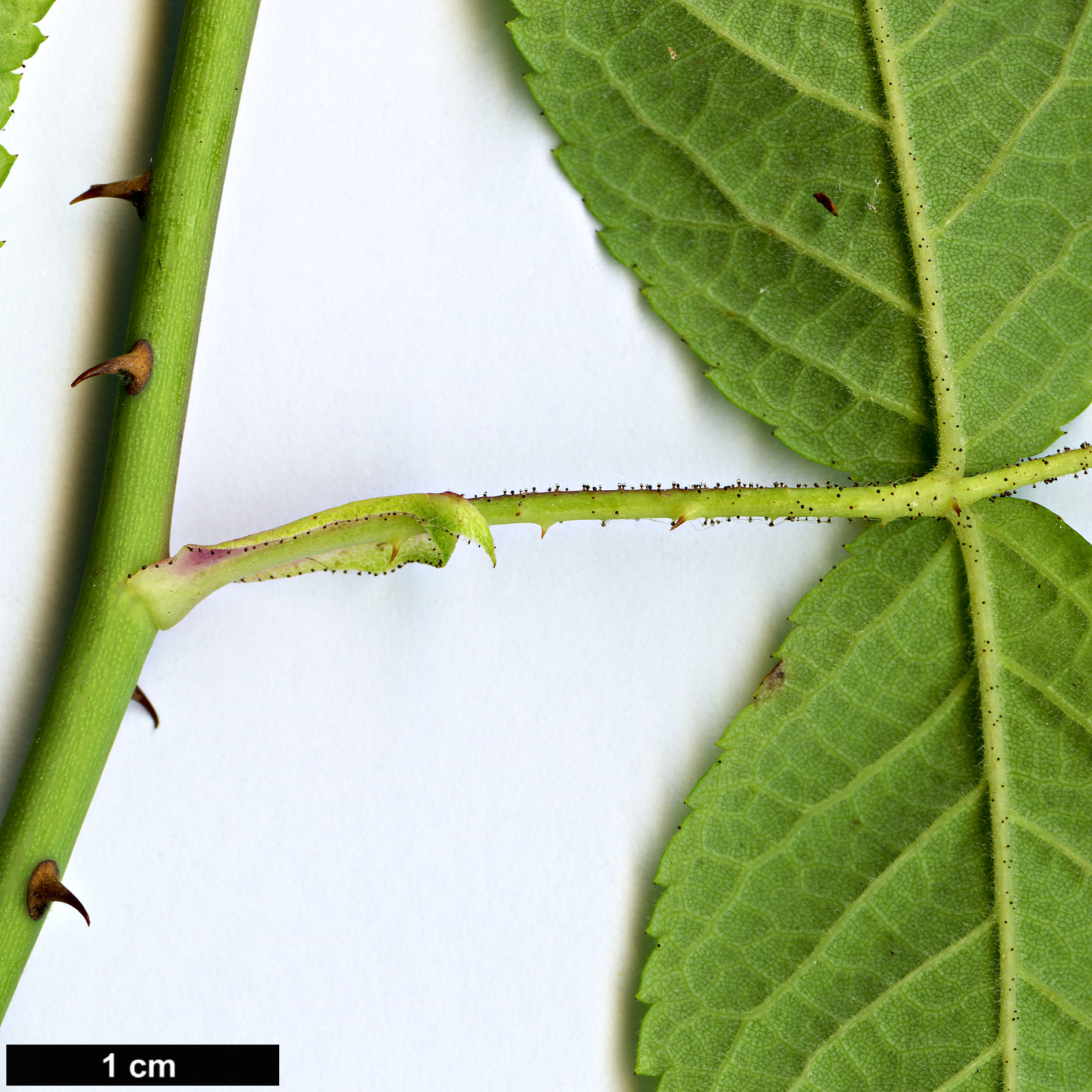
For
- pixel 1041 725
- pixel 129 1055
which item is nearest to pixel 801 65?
pixel 1041 725

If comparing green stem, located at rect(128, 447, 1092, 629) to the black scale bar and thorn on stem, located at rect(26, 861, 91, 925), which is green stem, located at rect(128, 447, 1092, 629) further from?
the black scale bar

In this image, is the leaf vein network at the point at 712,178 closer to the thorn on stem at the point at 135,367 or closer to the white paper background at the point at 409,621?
the white paper background at the point at 409,621

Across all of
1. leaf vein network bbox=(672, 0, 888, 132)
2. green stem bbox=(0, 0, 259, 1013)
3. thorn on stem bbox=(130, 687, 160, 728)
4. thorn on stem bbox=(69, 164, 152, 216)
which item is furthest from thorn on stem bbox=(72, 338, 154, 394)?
leaf vein network bbox=(672, 0, 888, 132)

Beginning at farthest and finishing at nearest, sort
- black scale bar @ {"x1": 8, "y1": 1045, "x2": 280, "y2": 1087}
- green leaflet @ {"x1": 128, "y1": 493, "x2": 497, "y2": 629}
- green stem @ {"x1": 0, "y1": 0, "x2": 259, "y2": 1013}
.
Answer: black scale bar @ {"x1": 8, "y1": 1045, "x2": 280, "y2": 1087} < green stem @ {"x1": 0, "y1": 0, "x2": 259, "y2": 1013} < green leaflet @ {"x1": 128, "y1": 493, "x2": 497, "y2": 629}

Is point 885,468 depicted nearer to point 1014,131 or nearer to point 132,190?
point 1014,131

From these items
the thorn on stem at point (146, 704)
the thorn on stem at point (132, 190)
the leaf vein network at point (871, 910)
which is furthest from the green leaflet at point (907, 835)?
the thorn on stem at point (132, 190)

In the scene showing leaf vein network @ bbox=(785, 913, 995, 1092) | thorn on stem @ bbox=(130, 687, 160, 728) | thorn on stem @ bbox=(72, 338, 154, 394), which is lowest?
leaf vein network @ bbox=(785, 913, 995, 1092)

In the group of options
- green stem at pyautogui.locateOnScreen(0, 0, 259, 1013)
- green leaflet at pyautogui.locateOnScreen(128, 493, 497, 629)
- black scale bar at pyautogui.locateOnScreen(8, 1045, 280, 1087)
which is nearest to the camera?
green leaflet at pyautogui.locateOnScreen(128, 493, 497, 629)

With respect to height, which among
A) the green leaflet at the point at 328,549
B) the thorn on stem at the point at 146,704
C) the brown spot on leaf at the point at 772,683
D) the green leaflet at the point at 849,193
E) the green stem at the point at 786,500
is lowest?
the brown spot on leaf at the point at 772,683

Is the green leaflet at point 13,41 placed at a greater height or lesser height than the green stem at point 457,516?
greater
